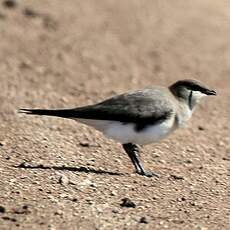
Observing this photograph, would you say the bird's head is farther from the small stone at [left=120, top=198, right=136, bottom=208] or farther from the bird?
the small stone at [left=120, top=198, right=136, bottom=208]

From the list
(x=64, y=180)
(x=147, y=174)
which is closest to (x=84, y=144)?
(x=147, y=174)

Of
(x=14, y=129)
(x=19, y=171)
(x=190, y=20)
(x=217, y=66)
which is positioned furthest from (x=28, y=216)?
(x=190, y=20)

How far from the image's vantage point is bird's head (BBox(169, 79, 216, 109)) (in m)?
9.66

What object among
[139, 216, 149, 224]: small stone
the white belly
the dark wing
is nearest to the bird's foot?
the white belly

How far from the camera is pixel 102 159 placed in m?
9.70

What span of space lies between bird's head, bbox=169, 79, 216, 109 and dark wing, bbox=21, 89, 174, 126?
542mm

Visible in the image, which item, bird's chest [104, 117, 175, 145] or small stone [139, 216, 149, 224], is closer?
small stone [139, 216, 149, 224]

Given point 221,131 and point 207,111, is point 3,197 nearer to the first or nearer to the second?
point 221,131

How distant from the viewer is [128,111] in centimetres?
893

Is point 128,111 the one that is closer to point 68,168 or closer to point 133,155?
point 133,155

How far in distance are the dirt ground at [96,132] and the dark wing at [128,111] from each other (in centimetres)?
62

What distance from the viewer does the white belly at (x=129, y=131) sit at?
893 cm

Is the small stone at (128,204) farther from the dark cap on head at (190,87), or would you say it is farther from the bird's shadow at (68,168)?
the dark cap on head at (190,87)

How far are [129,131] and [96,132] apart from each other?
1.97m
